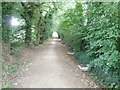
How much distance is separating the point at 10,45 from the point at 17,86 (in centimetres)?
498

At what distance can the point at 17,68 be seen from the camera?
10.5 m

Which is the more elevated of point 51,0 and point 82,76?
point 51,0

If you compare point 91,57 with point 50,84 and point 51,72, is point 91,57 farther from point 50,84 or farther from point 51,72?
point 50,84

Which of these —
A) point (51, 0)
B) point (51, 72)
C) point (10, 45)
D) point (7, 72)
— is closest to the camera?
point (7, 72)

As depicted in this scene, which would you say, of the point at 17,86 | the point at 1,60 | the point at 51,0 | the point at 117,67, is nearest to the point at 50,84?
the point at 17,86

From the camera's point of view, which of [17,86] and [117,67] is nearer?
[117,67]

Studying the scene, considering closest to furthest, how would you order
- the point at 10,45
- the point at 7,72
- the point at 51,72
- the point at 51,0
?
1. the point at 7,72
2. the point at 51,72
3. the point at 10,45
4. the point at 51,0

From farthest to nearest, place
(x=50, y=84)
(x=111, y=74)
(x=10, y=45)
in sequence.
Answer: (x=10, y=45) < (x=50, y=84) < (x=111, y=74)

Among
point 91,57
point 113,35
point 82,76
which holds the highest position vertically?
point 113,35

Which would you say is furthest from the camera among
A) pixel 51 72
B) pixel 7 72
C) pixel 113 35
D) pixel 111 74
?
pixel 51 72

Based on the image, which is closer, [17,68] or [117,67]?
[117,67]

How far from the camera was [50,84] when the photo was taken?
322 inches

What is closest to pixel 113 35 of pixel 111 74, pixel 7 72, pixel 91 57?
pixel 111 74

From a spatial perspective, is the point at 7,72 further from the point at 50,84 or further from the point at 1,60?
the point at 50,84
